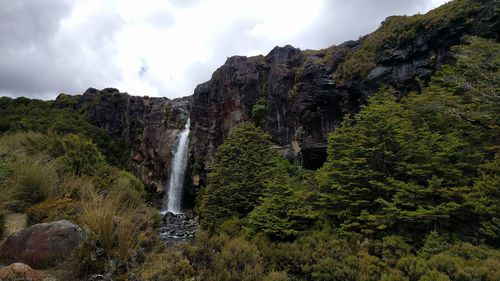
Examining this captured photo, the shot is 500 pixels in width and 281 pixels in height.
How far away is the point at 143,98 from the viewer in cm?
4741

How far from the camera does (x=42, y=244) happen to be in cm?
392

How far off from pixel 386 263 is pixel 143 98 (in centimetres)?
4633

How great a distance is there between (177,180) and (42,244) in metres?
31.7

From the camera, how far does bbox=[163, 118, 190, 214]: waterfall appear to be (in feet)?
112

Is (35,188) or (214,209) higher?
(35,188)

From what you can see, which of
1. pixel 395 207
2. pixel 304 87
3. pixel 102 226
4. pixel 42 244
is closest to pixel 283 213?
pixel 395 207

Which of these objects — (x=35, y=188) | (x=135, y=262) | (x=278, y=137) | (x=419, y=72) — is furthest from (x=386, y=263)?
(x=278, y=137)

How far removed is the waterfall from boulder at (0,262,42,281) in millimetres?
30733

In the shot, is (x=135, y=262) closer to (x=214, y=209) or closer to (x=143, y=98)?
(x=214, y=209)

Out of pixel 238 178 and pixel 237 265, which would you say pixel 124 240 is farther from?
pixel 238 178

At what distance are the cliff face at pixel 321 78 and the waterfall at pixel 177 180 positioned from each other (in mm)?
3219

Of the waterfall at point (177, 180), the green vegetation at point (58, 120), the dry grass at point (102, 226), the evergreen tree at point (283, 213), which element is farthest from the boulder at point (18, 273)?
the green vegetation at point (58, 120)

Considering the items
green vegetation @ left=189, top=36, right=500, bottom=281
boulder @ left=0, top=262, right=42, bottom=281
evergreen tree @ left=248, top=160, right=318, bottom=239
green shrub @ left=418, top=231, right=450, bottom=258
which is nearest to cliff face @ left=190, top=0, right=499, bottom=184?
green vegetation @ left=189, top=36, right=500, bottom=281

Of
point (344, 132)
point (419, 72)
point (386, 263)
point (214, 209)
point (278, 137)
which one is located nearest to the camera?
point (386, 263)
